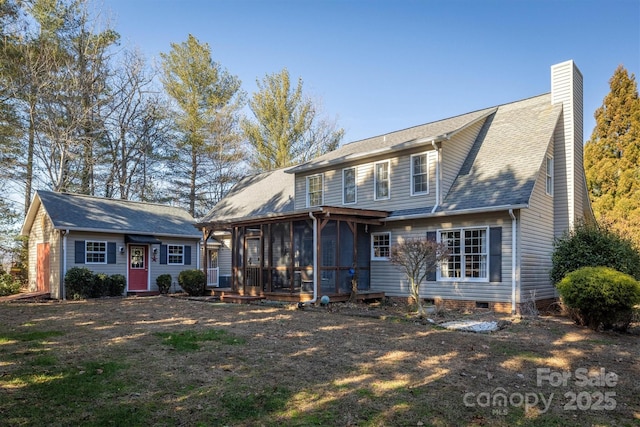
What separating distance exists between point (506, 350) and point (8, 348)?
8.10m

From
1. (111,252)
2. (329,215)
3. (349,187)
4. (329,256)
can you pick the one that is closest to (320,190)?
(349,187)

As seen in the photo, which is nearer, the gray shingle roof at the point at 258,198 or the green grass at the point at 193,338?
the green grass at the point at 193,338

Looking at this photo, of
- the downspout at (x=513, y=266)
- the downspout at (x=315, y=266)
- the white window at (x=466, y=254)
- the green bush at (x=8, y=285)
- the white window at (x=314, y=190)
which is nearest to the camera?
the downspout at (x=513, y=266)

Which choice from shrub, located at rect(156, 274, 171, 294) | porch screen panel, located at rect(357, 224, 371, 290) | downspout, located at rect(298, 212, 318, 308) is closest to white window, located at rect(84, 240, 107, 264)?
shrub, located at rect(156, 274, 171, 294)

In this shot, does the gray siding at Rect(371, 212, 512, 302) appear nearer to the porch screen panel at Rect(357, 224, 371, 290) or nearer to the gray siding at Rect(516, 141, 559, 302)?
the porch screen panel at Rect(357, 224, 371, 290)

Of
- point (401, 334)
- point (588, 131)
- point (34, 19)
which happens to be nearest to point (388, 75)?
point (588, 131)

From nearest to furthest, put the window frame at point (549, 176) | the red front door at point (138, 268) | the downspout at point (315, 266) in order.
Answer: the downspout at point (315, 266) → the window frame at point (549, 176) → the red front door at point (138, 268)

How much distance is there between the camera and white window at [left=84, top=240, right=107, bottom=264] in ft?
58.0

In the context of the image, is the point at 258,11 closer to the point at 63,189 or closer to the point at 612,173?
the point at 63,189

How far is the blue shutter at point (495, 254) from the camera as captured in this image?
37.8ft

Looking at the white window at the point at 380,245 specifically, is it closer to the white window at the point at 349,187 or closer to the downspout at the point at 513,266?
the white window at the point at 349,187

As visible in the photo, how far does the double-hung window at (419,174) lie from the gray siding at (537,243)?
3053 mm

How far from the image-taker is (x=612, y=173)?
21.4 metres

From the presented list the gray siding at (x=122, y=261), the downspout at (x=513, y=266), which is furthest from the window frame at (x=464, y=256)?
the gray siding at (x=122, y=261)
